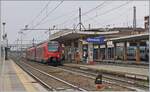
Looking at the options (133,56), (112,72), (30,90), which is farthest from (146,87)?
(133,56)

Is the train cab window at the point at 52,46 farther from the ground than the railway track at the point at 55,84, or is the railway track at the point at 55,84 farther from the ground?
the train cab window at the point at 52,46

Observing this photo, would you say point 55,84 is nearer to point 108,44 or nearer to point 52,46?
point 52,46

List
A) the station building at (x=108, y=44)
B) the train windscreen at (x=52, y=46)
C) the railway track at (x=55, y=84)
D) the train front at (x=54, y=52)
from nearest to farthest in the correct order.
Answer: the railway track at (x=55, y=84) < the train windscreen at (x=52, y=46) < the train front at (x=54, y=52) < the station building at (x=108, y=44)

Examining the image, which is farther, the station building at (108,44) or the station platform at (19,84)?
the station building at (108,44)

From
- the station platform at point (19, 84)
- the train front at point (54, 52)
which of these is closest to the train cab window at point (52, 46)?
the train front at point (54, 52)

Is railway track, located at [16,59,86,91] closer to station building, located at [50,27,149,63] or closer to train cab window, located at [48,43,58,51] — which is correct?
station building, located at [50,27,149,63]

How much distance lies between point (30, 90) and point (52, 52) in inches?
1114

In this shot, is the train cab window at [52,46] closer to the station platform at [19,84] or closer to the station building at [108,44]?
the station building at [108,44]

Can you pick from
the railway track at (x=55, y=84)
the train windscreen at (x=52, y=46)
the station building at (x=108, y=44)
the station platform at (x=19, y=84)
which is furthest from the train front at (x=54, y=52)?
the station platform at (x=19, y=84)

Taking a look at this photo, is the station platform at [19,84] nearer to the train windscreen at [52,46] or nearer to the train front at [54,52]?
the train windscreen at [52,46]

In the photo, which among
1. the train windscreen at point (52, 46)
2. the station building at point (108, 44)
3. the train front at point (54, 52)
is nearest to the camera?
the train windscreen at point (52, 46)

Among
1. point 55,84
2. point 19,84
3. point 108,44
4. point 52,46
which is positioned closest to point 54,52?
point 52,46

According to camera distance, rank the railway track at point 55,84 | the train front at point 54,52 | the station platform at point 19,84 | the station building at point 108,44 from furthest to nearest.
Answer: the station building at point 108,44 → the train front at point 54,52 → the railway track at point 55,84 → the station platform at point 19,84

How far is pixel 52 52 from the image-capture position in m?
44.7
